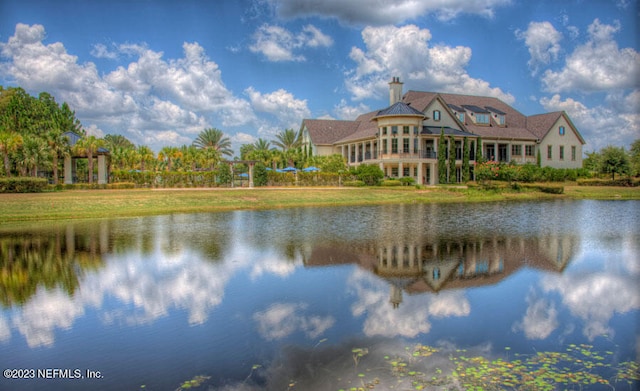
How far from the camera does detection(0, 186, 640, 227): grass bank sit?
2902cm

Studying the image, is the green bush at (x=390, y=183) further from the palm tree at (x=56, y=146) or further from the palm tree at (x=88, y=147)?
the palm tree at (x=56, y=146)

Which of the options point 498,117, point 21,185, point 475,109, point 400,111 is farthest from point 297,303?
point 498,117

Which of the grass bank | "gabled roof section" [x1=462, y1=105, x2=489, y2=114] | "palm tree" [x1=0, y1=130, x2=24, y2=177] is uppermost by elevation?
"gabled roof section" [x1=462, y1=105, x2=489, y2=114]

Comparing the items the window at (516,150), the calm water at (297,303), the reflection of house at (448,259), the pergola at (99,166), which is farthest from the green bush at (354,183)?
the reflection of house at (448,259)

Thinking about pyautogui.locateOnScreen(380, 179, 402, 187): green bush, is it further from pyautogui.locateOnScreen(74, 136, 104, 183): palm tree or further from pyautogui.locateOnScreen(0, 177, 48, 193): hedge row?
pyautogui.locateOnScreen(0, 177, 48, 193): hedge row

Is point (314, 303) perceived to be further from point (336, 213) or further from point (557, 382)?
point (336, 213)

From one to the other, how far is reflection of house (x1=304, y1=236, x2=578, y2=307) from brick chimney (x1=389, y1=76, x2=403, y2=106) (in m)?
43.6

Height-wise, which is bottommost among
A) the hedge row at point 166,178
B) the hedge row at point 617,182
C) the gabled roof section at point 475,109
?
the hedge row at point 617,182

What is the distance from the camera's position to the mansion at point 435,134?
2148 inches

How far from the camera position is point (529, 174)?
48.8 m

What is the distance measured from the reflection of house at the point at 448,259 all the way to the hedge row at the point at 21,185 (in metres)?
32.3

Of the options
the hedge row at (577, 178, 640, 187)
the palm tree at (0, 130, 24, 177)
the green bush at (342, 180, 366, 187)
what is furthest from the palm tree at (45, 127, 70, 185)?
the hedge row at (577, 178, 640, 187)

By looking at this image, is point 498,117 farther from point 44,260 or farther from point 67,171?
point 44,260

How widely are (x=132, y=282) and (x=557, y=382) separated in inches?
379
